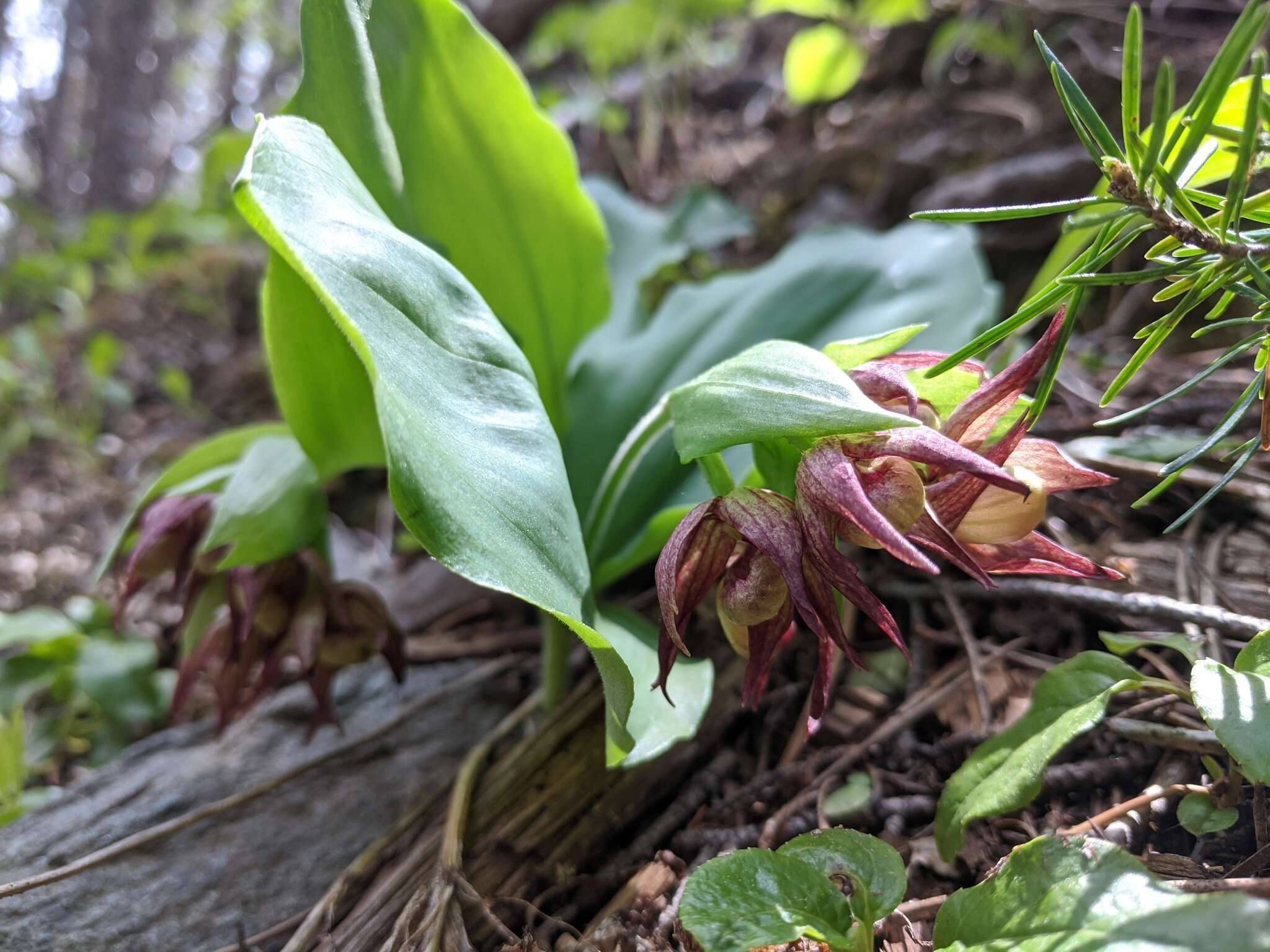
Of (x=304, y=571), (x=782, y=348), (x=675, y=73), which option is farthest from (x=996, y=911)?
A: (x=675, y=73)

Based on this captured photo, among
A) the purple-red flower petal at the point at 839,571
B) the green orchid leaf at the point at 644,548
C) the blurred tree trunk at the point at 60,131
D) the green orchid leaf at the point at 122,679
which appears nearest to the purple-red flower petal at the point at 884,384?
the purple-red flower petal at the point at 839,571

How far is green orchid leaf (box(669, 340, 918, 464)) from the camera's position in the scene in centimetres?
58

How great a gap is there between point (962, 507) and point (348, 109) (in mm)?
683

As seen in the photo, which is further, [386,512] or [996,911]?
[386,512]

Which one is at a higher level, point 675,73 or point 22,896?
point 675,73

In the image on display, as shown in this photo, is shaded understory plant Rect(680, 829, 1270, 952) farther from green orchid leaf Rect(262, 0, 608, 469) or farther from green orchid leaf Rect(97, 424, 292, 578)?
green orchid leaf Rect(97, 424, 292, 578)

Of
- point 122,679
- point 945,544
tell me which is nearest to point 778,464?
point 945,544

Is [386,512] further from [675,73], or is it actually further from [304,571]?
[675,73]

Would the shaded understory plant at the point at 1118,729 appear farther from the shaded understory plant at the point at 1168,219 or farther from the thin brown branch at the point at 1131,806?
the shaded understory plant at the point at 1168,219

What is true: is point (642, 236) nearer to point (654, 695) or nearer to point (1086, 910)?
point (654, 695)

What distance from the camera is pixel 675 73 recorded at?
3150 millimetres

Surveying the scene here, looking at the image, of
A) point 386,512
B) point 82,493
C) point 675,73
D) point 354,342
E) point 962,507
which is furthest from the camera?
point 675,73

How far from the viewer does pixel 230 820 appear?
97 centimetres

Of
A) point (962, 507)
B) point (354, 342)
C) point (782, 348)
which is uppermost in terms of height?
point (354, 342)
